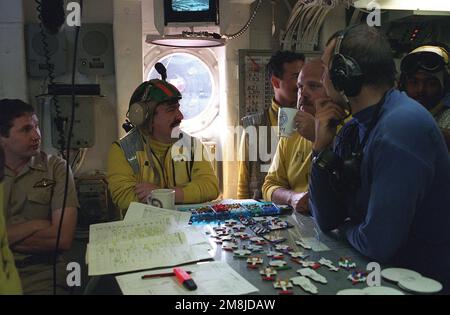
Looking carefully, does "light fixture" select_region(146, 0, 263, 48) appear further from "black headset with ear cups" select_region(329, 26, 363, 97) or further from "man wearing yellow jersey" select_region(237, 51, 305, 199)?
"black headset with ear cups" select_region(329, 26, 363, 97)

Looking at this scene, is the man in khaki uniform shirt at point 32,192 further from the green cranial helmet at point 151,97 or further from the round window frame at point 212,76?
the round window frame at point 212,76

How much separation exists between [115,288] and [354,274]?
0.70 meters

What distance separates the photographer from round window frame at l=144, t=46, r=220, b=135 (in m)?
4.24

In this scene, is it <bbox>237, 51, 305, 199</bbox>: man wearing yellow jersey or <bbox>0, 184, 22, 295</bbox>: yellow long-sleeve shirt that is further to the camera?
<bbox>237, 51, 305, 199</bbox>: man wearing yellow jersey

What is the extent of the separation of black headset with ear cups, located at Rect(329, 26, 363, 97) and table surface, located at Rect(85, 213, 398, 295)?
22.1 inches

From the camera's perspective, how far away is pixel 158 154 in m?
2.47

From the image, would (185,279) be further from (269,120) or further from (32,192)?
(269,120)

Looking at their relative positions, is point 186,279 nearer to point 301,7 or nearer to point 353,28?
point 353,28

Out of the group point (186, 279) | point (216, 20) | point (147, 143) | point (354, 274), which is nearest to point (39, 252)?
point (147, 143)

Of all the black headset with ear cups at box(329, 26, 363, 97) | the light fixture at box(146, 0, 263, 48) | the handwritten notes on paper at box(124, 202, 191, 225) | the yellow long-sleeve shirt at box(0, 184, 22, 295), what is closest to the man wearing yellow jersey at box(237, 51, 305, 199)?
the light fixture at box(146, 0, 263, 48)

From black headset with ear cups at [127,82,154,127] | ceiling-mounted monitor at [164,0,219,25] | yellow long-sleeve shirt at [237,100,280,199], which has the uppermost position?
ceiling-mounted monitor at [164,0,219,25]

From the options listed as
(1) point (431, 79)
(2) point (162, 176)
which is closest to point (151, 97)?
(2) point (162, 176)

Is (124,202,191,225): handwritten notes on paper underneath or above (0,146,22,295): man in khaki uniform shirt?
underneath

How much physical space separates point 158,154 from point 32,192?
0.71 meters
